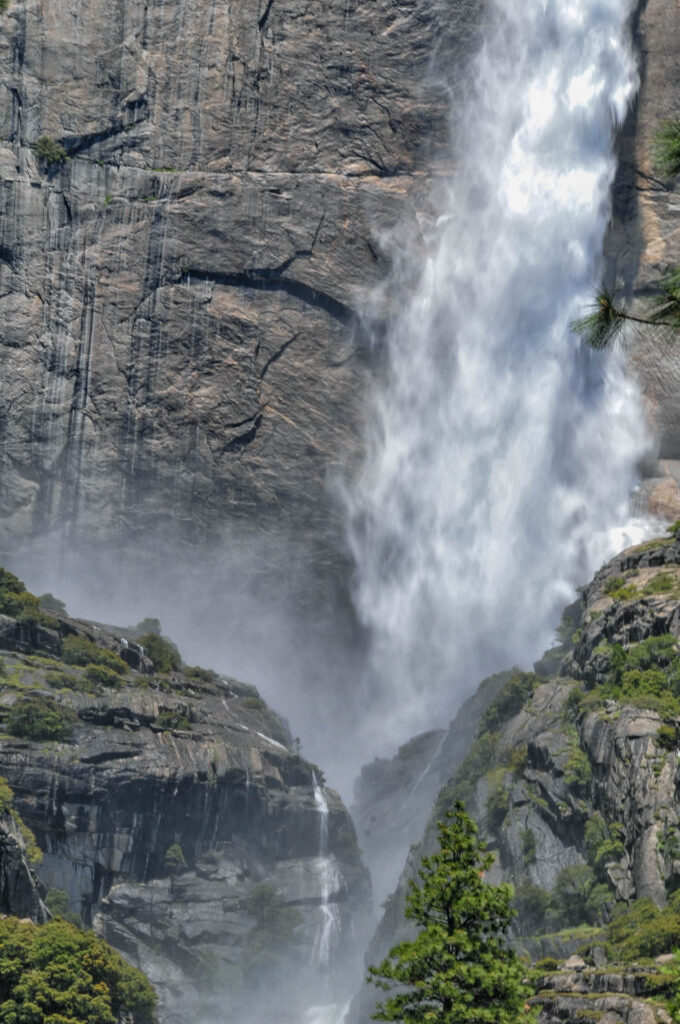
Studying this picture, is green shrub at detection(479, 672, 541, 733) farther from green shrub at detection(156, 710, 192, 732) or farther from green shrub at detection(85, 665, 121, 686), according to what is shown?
green shrub at detection(85, 665, 121, 686)

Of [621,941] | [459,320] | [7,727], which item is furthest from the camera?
[459,320]

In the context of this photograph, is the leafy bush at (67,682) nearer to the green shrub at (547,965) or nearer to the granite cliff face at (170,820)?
the granite cliff face at (170,820)

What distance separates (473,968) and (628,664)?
34328 mm

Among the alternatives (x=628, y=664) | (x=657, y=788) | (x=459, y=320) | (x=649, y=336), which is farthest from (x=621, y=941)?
(x=459, y=320)

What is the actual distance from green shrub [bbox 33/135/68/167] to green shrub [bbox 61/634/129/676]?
40.2 meters

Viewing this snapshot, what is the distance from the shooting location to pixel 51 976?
40.2 m

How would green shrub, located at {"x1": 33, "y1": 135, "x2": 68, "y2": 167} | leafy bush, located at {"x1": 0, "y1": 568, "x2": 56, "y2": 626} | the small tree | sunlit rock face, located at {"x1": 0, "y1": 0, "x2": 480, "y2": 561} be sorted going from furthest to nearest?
sunlit rock face, located at {"x1": 0, "y1": 0, "x2": 480, "y2": 561} < green shrub, located at {"x1": 33, "y1": 135, "x2": 68, "y2": 167} < leafy bush, located at {"x1": 0, "y1": 568, "x2": 56, "y2": 626} < the small tree

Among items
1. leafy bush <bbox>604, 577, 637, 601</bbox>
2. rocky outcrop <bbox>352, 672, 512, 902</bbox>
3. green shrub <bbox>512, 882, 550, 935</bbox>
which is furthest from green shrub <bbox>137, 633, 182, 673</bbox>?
green shrub <bbox>512, 882, 550, 935</bbox>

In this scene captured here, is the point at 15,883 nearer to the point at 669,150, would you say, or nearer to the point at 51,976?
the point at 51,976

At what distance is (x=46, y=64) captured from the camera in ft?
302

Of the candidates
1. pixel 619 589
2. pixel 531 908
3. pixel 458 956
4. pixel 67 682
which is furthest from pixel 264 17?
pixel 458 956

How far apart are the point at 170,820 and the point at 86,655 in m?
13.0

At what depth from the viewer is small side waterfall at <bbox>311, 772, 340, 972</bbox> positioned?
77812mm

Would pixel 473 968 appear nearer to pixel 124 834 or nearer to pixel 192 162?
pixel 124 834
